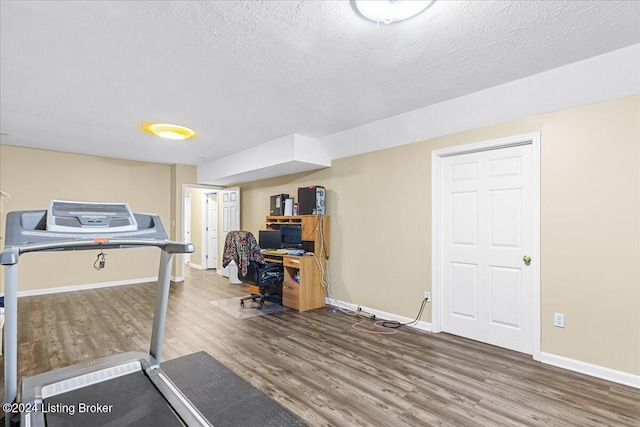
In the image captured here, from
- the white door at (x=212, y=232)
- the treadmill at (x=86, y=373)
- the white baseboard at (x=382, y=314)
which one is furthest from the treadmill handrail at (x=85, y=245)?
the white door at (x=212, y=232)

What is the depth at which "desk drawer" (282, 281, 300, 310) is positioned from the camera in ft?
14.9

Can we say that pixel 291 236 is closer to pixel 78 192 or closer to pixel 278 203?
pixel 278 203

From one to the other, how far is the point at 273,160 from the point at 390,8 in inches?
129

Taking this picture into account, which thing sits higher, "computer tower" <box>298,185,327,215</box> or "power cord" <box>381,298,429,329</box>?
"computer tower" <box>298,185,327,215</box>

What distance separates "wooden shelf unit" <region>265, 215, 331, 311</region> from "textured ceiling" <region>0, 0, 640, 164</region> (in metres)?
1.67

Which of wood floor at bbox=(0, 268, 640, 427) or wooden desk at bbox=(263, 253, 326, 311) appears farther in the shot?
wooden desk at bbox=(263, 253, 326, 311)

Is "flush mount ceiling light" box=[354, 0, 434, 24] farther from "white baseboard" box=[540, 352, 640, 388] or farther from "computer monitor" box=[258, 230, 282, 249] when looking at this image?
"computer monitor" box=[258, 230, 282, 249]

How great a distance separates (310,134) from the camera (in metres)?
4.67

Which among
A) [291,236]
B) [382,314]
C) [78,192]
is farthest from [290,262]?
[78,192]

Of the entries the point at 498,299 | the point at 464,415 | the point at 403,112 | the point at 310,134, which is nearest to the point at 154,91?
the point at 310,134

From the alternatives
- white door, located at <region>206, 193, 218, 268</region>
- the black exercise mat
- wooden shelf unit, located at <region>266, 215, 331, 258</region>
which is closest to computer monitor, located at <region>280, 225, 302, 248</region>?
wooden shelf unit, located at <region>266, 215, 331, 258</region>

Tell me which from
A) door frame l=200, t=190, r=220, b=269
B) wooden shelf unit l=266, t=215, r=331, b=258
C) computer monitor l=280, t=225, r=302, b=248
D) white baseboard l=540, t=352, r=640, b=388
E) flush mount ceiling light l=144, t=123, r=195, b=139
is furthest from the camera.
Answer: door frame l=200, t=190, r=220, b=269

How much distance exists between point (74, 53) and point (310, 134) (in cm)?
283

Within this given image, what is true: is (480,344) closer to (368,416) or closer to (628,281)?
(628,281)
